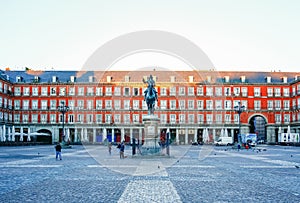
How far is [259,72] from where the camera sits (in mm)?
81875

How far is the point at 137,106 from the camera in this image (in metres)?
79.2

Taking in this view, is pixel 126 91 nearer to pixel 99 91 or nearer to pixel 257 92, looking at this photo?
pixel 99 91

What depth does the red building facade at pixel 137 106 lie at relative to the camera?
3063 inches

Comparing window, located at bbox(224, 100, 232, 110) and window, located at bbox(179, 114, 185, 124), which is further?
window, located at bbox(179, 114, 185, 124)

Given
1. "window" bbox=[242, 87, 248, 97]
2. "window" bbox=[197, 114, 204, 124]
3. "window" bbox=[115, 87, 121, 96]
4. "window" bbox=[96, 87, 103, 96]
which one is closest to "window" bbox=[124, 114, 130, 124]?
"window" bbox=[115, 87, 121, 96]

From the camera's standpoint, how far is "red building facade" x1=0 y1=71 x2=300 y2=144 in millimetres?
77812

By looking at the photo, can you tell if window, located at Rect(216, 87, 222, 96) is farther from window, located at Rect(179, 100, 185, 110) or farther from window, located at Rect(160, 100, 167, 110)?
window, located at Rect(160, 100, 167, 110)

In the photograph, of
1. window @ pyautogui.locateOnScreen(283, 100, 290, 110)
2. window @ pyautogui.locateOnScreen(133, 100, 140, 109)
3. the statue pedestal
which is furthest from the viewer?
window @ pyautogui.locateOnScreen(133, 100, 140, 109)

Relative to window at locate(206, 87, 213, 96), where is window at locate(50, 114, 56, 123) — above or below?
below

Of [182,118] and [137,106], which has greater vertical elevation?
[137,106]

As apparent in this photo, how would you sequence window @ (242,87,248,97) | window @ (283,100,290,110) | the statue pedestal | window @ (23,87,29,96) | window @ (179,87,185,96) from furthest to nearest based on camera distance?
1. window @ (179,87,185,96)
2. window @ (23,87,29,96)
3. window @ (242,87,248,97)
4. window @ (283,100,290,110)
5. the statue pedestal

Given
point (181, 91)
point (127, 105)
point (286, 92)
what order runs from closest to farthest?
point (286, 92) → point (127, 105) → point (181, 91)

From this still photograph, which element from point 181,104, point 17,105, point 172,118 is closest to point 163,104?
point 172,118

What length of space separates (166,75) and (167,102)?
6.40 meters
